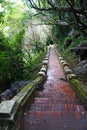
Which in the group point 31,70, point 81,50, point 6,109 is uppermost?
point 6,109

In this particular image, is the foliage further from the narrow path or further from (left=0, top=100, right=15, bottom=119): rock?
(left=0, top=100, right=15, bottom=119): rock

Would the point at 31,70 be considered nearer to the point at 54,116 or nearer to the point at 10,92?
the point at 10,92

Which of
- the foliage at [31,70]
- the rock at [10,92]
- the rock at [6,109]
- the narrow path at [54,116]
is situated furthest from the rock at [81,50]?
the rock at [6,109]

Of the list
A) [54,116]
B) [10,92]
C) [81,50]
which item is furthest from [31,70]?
[54,116]

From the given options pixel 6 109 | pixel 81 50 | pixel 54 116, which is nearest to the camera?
pixel 6 109

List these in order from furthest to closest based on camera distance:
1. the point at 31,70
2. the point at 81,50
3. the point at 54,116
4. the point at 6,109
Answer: the point at 31,70 → the point at 81,50 → the point at 54,116 → the point at 6,109

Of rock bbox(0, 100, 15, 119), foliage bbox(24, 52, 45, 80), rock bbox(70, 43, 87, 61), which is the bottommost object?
foliage bbox(24, 52, 45, 80)

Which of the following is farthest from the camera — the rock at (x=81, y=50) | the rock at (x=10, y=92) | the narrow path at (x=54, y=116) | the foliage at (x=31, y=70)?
the rock at (x=81, y=50)

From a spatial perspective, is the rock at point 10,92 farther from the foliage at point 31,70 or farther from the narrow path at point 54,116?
the foliage at point 31,70

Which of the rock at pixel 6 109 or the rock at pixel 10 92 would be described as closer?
the rock at pixel 6 109

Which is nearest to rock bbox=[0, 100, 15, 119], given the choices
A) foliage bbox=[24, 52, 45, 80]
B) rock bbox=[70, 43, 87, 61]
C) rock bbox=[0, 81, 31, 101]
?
rock bbox=[0, 81, 31, 101]

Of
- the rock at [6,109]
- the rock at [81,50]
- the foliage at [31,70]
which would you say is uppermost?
the rock at [6,109]

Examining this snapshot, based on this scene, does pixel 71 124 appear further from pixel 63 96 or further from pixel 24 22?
pixel 24 22

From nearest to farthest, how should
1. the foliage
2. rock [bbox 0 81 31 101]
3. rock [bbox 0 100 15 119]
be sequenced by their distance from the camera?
rock [bbox 0 100 15 119] < rock [bbox 0 81 31 101] < the foliage
